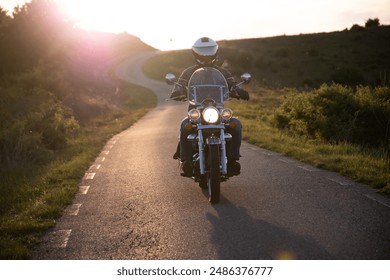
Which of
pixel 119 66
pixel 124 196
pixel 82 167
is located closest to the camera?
pixel 124 196

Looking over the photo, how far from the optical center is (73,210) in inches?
287

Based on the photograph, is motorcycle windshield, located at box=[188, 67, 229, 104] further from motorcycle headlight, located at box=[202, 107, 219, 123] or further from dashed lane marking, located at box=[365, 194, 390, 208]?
dashed lane marking, located at box=[365, 194, 390, 208]

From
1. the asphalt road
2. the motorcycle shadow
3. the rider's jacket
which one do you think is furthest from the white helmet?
the motorcycle shadow

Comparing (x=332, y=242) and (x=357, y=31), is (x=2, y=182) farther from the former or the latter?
(x=357, y=31)

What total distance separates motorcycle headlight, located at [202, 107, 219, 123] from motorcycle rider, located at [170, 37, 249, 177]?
44cm

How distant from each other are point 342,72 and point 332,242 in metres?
43.8

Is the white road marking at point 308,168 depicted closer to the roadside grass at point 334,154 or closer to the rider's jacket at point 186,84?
the roadside grass at point 334,154

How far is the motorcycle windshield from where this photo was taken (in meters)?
7.34

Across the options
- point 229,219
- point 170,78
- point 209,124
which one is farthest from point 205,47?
point 229,219

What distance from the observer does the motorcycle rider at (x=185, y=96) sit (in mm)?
7363

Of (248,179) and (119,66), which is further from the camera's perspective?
(119,66)

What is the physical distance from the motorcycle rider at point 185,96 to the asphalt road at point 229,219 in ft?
1.77

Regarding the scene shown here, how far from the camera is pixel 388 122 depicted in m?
13.8
